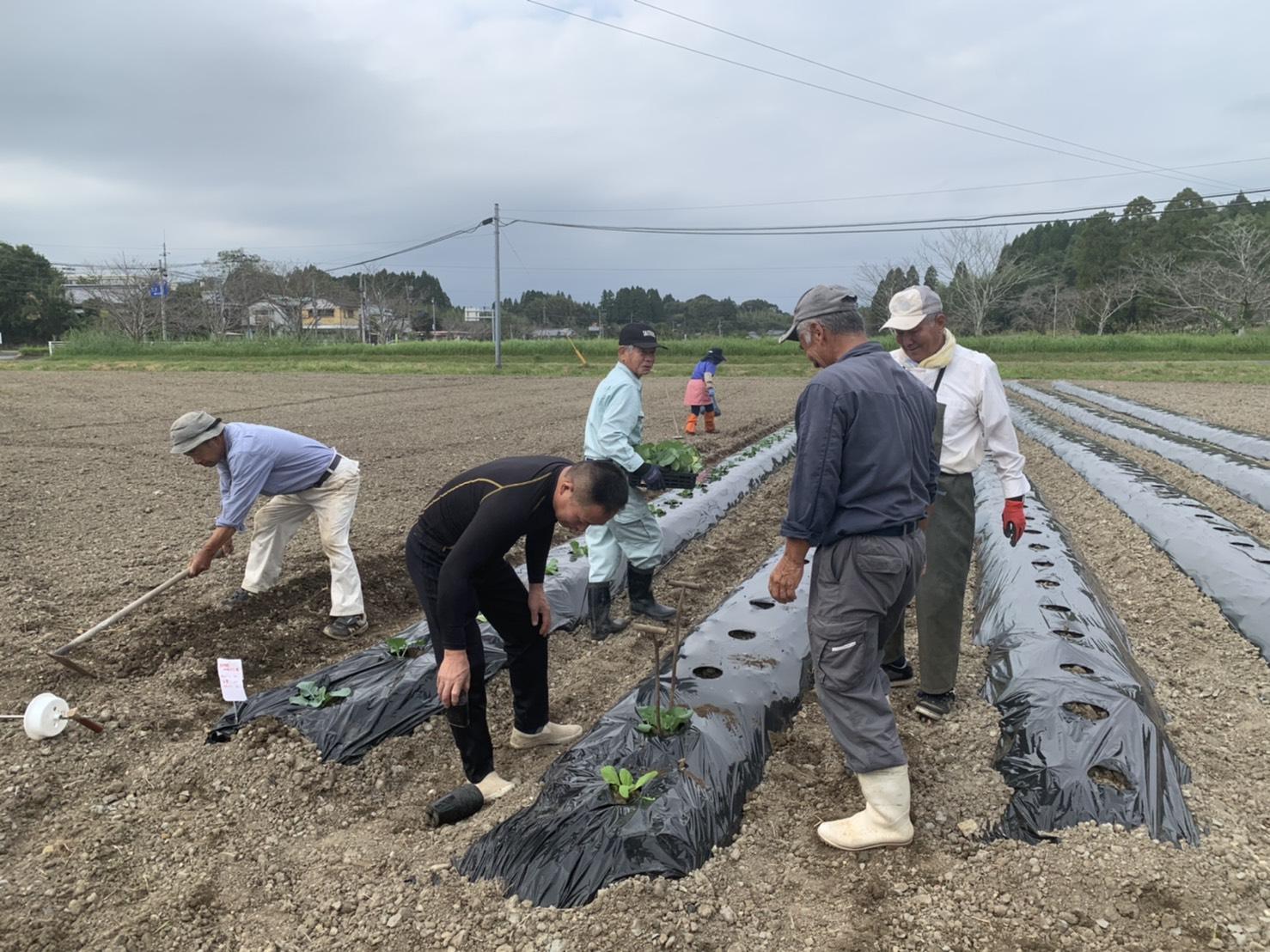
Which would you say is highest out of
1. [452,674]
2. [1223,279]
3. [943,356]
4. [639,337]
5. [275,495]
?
[1223,279]

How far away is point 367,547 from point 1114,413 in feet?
49.4

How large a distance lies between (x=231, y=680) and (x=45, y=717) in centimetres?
72

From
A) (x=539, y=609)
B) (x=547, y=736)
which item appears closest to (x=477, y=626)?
(x=539, y=609)

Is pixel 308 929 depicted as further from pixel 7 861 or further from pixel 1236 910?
pixel 1236 910

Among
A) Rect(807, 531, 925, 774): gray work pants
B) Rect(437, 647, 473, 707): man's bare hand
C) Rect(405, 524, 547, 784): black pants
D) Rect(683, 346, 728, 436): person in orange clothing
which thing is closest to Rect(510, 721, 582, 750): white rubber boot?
Rect(405, 524, 547, 784): black pants

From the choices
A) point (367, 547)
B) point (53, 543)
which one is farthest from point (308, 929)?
point (53, 543)

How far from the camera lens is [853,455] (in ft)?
8.15

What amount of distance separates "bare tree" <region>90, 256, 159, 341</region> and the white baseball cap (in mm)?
54746

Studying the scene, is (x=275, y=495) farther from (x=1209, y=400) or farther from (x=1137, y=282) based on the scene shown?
(x=1137, y=282)

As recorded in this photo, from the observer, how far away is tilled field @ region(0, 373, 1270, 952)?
2.28m

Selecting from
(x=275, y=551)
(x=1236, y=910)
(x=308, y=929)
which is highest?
(x=275, y=551)

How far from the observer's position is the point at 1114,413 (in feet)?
49.9

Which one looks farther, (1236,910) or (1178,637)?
(1178,637)

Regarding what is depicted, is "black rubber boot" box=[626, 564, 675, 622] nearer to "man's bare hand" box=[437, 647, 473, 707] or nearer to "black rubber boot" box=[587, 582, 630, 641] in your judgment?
"black rubber boot" box=[587, 582, 630, 641]
